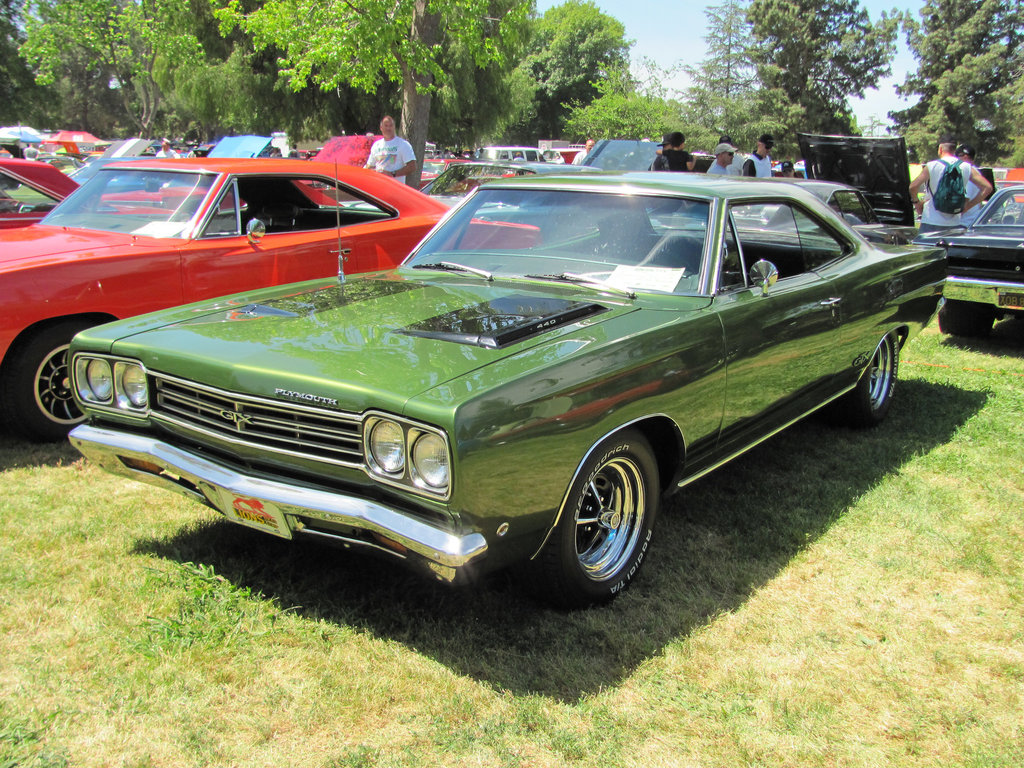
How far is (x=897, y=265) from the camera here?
16.1 ft

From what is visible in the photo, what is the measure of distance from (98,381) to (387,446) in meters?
1.44

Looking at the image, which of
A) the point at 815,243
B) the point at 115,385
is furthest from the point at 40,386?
A: the point at 815,243

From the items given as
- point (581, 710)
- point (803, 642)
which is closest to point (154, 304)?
point (581, 710)

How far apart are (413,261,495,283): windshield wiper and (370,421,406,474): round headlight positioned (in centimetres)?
144

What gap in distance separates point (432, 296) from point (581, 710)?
182cm

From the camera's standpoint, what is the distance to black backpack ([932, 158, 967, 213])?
839 centimetres

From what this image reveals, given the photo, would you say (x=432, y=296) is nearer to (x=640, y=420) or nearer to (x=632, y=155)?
(x=640, y=420)

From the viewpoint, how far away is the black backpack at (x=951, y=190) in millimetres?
8391

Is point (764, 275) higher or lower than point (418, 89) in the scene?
lower

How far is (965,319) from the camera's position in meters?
7.73

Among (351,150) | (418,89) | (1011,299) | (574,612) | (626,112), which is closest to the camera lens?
(574,612)

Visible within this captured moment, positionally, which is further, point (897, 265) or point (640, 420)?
point (897, 265)

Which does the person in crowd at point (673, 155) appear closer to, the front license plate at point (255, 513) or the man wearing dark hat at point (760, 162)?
the man wearing dark hat at point (760, 162)

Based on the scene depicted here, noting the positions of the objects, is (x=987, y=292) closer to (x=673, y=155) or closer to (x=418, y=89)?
(x=673, y=155)
